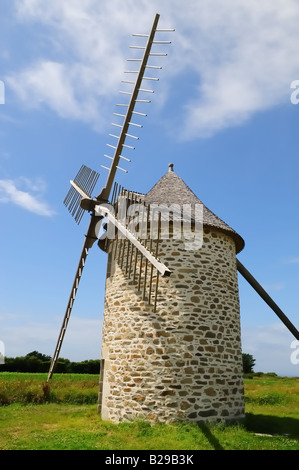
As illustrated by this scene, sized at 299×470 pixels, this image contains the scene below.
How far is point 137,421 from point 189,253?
4.00m

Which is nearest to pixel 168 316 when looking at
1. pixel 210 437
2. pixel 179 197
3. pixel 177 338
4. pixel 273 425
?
pixel 177 338

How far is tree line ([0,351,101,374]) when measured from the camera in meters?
27.3

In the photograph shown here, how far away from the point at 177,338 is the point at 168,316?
0.53 metres

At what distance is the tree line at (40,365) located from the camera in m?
27.3

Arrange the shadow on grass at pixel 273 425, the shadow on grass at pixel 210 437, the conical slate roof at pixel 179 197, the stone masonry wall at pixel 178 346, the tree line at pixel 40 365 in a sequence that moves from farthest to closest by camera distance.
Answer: the tree line at pixel 40 365
the conical slate roof at pixel 179 197
the shadow on grass at pixel 273 425
the stone masonry wall at pixel 178 346
the shadow on grass at pixel 210 437

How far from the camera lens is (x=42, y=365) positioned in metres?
27.4

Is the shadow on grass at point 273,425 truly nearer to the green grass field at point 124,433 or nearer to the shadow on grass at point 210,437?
the green grass field at point 124,433

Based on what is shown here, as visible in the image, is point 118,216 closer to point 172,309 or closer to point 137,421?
point 172,309

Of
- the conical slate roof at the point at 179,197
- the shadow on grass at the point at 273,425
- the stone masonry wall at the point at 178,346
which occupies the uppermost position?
the conical slate roof at the point at 179,197

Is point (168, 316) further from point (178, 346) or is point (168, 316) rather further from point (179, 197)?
point (179, 197)

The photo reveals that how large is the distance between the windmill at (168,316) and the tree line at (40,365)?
2004 cm

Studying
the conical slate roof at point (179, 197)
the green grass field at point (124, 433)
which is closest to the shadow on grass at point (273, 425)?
the green grass field at point (124, 433)

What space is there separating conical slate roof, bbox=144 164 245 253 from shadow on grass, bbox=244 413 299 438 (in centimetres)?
472

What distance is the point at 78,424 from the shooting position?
8828 millimetres
